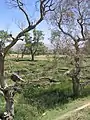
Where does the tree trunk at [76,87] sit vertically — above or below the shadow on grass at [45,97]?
above

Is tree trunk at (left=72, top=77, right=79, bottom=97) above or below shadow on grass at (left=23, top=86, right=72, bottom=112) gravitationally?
above

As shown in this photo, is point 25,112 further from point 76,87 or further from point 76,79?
point 76,79

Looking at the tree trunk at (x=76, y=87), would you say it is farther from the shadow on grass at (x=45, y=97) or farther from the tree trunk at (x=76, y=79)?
the shadow on grass at (x=45, y=97)

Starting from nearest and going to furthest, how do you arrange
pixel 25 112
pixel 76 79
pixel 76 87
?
pixel 25 112, pixel 76 87, pixel 76 79

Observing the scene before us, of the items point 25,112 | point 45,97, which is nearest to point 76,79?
point 45,97

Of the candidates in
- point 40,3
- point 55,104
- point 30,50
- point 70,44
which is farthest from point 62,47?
point 30,50

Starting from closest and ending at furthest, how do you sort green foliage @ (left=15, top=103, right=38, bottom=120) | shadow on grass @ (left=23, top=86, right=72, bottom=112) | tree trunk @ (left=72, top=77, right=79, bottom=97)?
green foliage @ (left=15, top=103, right=38, bottom=120), shadow on grass @ (left=23, top=86, right=72, bottom=112), tree trunk @ (left=72, top=77, right=79, bottom=97)

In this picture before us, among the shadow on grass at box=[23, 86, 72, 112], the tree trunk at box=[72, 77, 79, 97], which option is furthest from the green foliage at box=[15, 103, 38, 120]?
the tree trunk at box=[72, 77, 79, 97]

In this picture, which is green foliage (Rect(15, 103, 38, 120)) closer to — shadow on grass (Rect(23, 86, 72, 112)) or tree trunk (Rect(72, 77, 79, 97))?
shadow on grass (Rect(23, 86, 72, 112))

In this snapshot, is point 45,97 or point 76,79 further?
point 76,79

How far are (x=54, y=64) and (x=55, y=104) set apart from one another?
6.25m

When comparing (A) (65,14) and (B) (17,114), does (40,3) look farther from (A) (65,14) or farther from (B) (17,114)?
(A) (65,14)

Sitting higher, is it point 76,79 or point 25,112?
point 76,79

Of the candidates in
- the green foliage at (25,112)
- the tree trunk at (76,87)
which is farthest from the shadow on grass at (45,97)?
the green foliage at (25,112)
